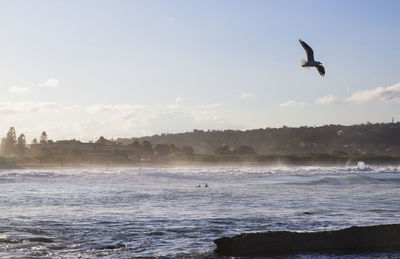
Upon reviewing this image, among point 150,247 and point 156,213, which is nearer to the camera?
point 150,247

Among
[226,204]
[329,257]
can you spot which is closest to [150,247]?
[329,257]

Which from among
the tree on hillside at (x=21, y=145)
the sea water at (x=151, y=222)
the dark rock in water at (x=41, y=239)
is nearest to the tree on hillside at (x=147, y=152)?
the tree on hillside at (x=21, y=145)

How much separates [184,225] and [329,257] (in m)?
5.67

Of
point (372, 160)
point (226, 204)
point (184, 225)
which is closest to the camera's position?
point (184, 225)

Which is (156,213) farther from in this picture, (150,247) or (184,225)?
(150,247)

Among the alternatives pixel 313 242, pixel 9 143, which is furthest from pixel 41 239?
pixel 9 143

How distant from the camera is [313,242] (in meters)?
11.5

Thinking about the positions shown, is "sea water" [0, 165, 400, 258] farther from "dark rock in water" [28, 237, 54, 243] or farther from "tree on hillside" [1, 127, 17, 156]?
"tree on hillside" [1, 127, 17, 156]

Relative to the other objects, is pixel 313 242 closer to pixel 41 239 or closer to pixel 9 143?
pixel 41 239

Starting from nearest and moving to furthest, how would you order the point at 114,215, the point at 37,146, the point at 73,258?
the point at 73,258 < the point at 114,215 < the point at 37,146

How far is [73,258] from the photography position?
10594 mm

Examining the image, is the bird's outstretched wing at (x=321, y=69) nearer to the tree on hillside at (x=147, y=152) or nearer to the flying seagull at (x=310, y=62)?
the flying seagull at (x=310, y=62)

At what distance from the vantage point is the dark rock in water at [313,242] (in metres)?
11.1

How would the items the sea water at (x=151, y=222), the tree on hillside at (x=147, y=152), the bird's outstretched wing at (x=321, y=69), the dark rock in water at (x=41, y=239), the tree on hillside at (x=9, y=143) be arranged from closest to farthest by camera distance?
the sea water at (x=151, y=222) → the dark rock in water at (x=41, y=239) → the bird's outstretched wing at (x=321, y=69) → the tree on hillside at (x=9, y=143) → the tree on hillside at (x=147, y=152)
